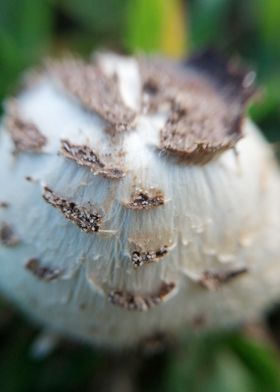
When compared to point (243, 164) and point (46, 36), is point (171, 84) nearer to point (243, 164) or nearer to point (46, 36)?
point (243, 164)

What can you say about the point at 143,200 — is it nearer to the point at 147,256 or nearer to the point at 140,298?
the point at 147,256

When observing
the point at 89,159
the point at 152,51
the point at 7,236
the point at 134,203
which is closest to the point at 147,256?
the point at 134,203

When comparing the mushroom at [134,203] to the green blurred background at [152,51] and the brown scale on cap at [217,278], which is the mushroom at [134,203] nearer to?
the brown scale on cap at [217,278]

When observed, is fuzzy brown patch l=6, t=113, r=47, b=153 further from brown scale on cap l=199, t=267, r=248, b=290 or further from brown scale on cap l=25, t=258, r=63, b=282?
brown scale on cap l=199, t=267, r=248, b=290

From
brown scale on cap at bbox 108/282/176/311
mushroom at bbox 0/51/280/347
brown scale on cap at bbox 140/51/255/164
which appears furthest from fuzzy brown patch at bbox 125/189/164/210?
brown scale on cap at bbox 108/282/176/311

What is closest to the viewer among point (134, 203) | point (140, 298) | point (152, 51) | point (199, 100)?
point (134, 203)

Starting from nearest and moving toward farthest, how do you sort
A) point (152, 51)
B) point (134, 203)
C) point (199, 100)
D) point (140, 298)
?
point (134, 203), point (140, 298), point (199, 100), point (152, 51)

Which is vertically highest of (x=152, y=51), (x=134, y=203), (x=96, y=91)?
(x=152, y=51)
